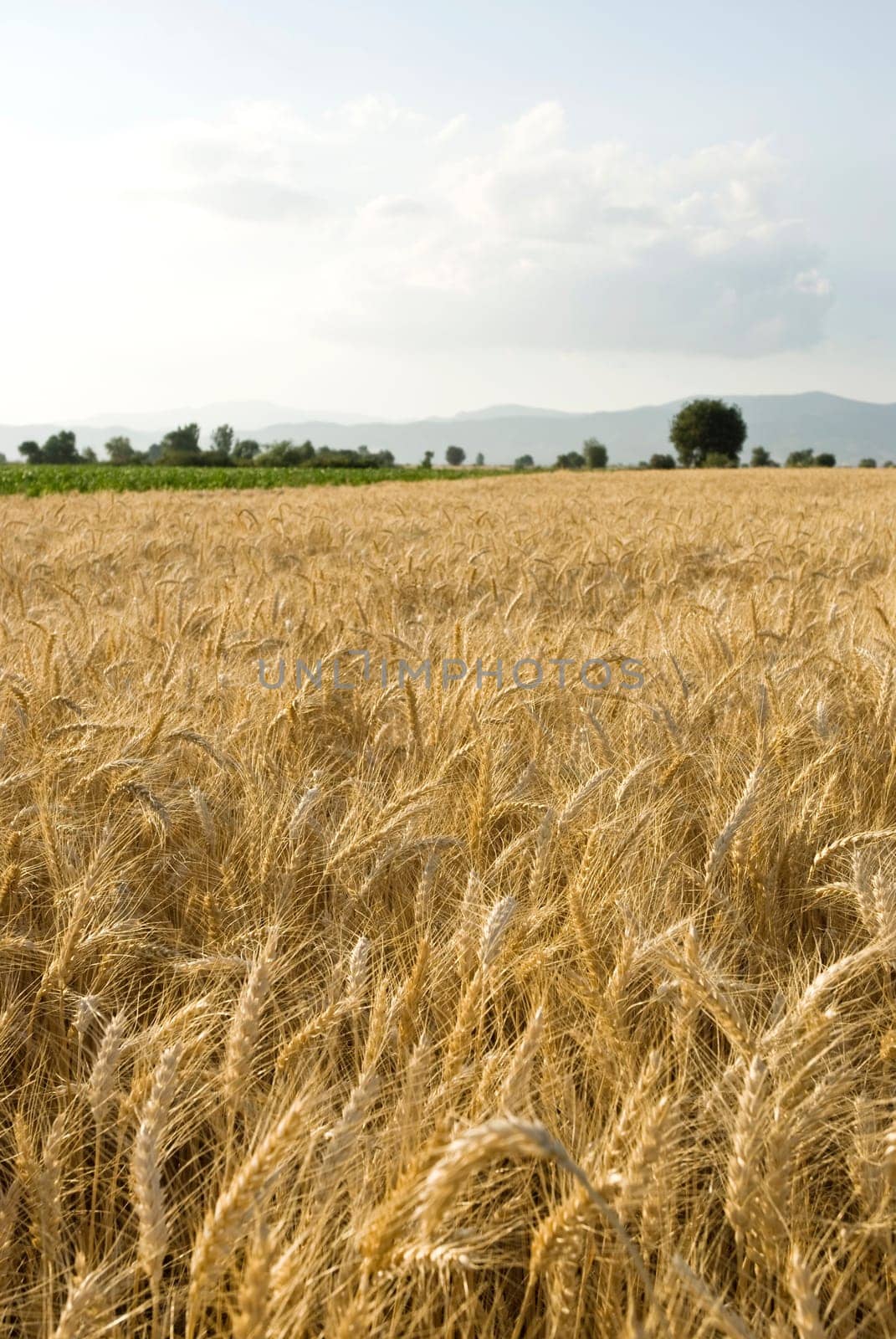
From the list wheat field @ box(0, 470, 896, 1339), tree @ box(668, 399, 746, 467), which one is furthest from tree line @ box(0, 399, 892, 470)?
wheat field @ box(0, 470, 896, 1339)

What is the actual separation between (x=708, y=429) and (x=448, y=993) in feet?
243

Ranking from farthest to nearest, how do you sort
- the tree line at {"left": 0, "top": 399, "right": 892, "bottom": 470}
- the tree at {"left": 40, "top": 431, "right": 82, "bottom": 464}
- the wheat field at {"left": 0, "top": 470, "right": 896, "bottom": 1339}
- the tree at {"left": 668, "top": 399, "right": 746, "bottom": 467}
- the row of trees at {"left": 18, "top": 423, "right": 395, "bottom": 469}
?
1. the tree at {"left": 668, "top": 399, "right": 746, "bottom": 467}
2. the tree at {"left": 40, "top": 431, "right": 82, "bottom": 464}
3. the tree line at {"left": 0, "top": 399, "right": 892, "bottom": 470}
4. the row of trees at {"left": 18, "top": 423, "right": 395, "bottom": 469}
5. the wheat field at {"left": 0, "top": 470, "right": 896, "bottom": 1339}

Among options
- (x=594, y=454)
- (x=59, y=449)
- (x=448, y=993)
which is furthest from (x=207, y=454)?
(x=448, y=993)

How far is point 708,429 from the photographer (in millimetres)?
69438

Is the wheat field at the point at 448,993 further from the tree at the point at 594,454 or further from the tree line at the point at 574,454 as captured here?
the tree at the point at 594,454

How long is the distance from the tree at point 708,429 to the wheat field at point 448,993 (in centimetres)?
7211

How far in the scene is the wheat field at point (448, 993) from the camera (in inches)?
31.8

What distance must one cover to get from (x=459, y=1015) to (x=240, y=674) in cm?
160

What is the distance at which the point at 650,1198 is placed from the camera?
0.84 m

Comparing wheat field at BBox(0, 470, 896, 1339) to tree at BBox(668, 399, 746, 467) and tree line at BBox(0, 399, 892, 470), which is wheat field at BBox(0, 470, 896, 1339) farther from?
tree at BBox(668, 399, 746, 467)

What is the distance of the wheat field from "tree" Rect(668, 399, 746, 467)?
237 feet

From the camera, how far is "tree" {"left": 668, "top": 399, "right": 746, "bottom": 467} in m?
69.4

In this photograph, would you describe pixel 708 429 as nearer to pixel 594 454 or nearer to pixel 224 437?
pixel 594 454

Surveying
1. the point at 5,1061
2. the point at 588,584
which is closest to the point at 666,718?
the point at 5,1061
